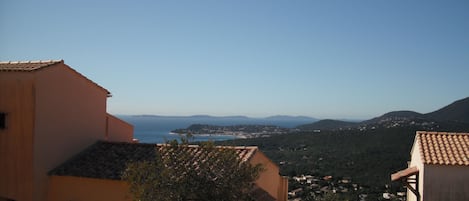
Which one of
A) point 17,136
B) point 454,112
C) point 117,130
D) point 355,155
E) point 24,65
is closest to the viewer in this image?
point 17,136

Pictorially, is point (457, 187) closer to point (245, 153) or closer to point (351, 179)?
point (245, 153)

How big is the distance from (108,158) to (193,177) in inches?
244

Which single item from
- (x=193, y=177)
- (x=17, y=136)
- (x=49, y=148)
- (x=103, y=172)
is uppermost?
(x=17, y=136)

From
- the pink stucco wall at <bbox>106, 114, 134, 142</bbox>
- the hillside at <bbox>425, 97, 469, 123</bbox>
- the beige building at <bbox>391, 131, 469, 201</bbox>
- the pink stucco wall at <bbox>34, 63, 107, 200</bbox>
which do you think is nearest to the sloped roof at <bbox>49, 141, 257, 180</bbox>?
the pink stucco wall at <bbox>34, 63, 107, 200</bbox>

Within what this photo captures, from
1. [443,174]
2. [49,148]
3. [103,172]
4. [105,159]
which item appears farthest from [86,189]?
[443,174]

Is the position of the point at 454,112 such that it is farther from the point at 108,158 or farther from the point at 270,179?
the point at 108,158

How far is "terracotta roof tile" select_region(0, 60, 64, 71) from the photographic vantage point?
492 inches

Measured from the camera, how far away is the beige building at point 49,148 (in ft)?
40.2

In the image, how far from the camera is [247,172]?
27.8ft

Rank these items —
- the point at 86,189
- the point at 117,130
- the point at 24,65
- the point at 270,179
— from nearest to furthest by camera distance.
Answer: the point at 86,189 → the point at 24,65 → the point at 270,179 → the point at 117,130

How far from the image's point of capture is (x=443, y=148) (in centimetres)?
1278

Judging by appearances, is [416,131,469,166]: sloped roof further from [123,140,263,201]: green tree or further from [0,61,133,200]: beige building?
[0,61,133,200]: beige building

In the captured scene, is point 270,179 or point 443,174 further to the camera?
point 270,179

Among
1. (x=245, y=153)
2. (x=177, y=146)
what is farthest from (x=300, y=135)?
(x=177, y=146)
